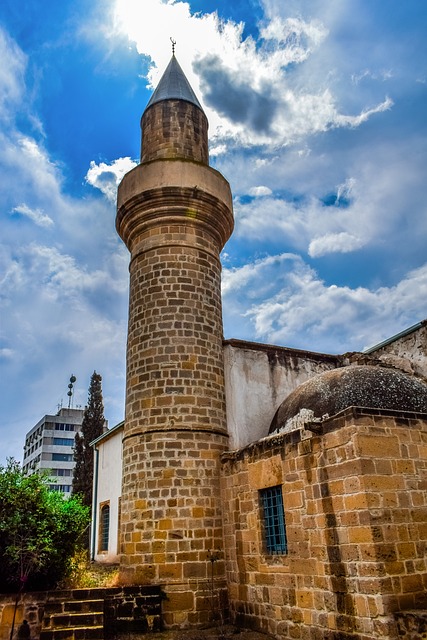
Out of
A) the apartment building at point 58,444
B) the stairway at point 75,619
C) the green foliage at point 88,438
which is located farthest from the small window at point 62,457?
the stairway at point 75,619

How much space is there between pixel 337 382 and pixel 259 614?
346cm

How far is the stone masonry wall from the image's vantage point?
5.27 meters

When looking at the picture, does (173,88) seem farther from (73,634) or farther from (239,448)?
(73,634)

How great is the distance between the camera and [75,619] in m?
7.10

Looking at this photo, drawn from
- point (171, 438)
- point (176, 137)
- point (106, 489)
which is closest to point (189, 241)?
point (176, 137)

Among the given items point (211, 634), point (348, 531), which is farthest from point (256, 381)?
point (348, 531)

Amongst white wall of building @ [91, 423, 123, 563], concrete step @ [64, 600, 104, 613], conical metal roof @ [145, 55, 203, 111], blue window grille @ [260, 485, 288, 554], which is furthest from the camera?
white wall of building @ [91, 423, 123, 563]

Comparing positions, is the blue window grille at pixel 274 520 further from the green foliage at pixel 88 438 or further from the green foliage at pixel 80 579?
the green foliage at pixel 88 438

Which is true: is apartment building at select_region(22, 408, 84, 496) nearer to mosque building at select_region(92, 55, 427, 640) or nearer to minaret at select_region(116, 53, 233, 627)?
mosque building at select_region(92, 55, 427, 640)

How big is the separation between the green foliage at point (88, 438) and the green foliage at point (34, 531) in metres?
16.9

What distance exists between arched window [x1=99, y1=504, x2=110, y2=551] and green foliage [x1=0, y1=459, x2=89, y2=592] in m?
5.60

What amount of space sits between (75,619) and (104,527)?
786cm

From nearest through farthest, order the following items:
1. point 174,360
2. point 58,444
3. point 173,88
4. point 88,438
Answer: point 174,360
point 173,88
point 88,438
point 58,444

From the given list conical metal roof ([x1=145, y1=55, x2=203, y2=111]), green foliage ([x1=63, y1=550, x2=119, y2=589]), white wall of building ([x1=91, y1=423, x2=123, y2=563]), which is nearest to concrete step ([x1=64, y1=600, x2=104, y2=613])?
green foliage ([x1=63, y1=550, x2=119, y2=589])
